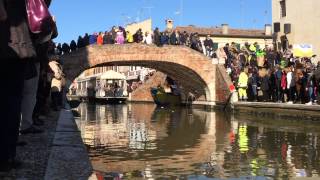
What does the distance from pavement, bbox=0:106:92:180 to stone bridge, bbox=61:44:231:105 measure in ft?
73.8

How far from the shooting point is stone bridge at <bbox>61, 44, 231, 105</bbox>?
29234 mm

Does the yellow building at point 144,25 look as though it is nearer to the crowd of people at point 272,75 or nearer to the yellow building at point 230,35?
the yellow building at point 230,35

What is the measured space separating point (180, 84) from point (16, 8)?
35659 mm

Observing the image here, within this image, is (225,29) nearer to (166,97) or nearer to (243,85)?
(166,97)

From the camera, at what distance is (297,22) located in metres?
36.1

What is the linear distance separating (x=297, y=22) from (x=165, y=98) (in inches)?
395

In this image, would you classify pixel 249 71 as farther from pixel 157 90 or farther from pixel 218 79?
pixel 157 90

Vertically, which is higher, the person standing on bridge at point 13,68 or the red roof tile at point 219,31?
the red roof tile at point 219,31

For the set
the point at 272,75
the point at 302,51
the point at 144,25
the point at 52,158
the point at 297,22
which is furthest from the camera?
the point at 144,25

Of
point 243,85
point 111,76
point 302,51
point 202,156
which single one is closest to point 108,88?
point 111,76

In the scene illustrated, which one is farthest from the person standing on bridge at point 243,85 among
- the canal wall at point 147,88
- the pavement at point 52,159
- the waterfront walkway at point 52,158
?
the pavement at point 52,159

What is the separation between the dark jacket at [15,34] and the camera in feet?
11.7

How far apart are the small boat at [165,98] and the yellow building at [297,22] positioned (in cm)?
786

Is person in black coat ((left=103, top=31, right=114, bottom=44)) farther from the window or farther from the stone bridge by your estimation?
the window
